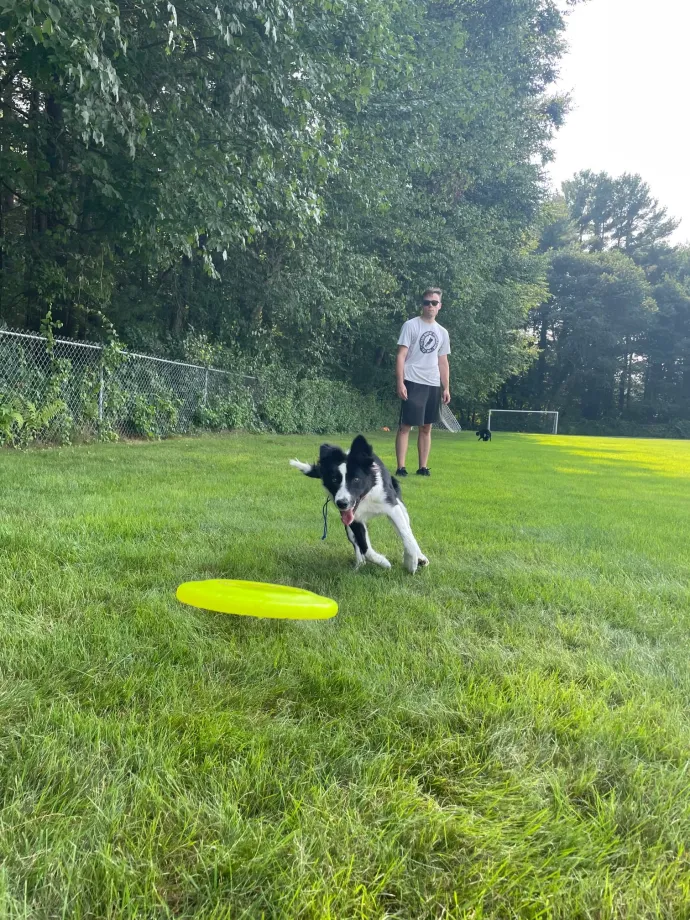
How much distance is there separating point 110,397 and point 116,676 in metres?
8.46

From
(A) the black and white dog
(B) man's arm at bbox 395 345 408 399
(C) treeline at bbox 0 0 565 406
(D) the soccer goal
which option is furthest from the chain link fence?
(D) the soccer goal

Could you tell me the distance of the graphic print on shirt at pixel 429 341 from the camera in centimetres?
712

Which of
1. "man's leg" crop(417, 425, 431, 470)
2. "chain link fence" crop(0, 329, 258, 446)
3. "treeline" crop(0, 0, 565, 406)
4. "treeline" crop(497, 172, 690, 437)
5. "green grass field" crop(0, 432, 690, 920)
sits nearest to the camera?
"green grass field" crop(0, 432, 690, 920)

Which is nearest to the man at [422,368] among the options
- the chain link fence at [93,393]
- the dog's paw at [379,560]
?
the dog's paw at [379,560]

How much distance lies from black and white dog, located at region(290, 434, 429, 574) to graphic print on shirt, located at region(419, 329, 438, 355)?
4.19 metres

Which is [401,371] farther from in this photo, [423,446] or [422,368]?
[423,446]

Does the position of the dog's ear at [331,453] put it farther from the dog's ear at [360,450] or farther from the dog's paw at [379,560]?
the dog's paw at [379,560]

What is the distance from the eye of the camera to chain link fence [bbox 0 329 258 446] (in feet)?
24.1

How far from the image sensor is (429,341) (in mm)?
7129

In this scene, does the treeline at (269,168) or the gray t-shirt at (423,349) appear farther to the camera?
the gray t-shirt at (423,349)

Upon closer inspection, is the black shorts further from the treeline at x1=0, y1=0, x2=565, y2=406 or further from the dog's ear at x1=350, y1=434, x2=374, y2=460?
the dog's ear at x1=350, y1=434, x2=374, y2=460

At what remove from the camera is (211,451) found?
8.84m

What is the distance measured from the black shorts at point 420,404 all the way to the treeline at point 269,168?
293 centimetres

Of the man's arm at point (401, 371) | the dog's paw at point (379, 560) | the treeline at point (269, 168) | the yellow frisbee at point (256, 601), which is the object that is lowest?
the dog's paw at point (379, 560)
